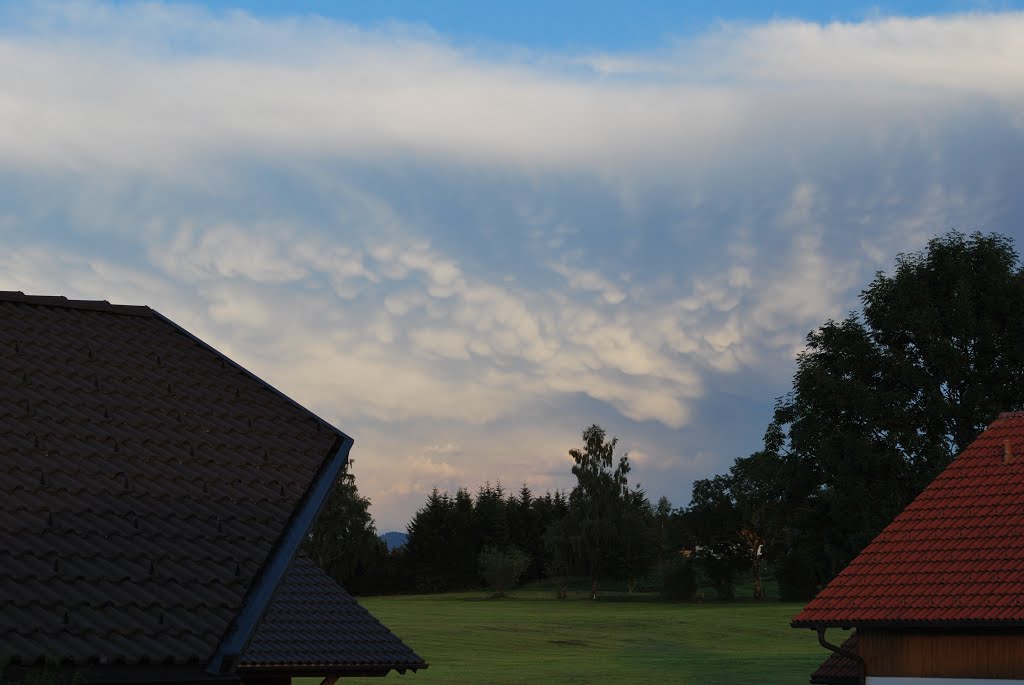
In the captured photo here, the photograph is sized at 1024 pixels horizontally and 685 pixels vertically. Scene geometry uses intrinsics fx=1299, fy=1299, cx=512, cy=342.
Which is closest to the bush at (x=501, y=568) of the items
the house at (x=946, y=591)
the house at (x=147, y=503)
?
the house at (x=946, y=591)

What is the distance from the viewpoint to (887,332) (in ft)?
179

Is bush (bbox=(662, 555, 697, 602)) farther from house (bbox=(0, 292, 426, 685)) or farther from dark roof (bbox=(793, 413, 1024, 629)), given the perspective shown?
house (bbox=(0, 292, 426, 685))

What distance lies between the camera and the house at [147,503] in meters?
8.62

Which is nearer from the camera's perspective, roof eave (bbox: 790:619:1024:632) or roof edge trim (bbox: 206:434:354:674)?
roof edge trim (bbox: 206:434:354:674)

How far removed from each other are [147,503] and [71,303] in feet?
11.8

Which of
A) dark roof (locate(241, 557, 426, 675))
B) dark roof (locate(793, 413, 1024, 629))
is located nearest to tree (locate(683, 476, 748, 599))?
dark roof (locate(793, 413, 1024, 629))

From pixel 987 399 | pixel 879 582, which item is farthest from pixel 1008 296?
pixel 879 582

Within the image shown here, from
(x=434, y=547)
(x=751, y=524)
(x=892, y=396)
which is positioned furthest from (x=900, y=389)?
(x=434, y=547)

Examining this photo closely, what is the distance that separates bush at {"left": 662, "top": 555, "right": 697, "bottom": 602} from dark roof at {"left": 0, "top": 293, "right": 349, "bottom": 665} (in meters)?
82.6

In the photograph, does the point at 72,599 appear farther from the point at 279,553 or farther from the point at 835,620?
the point at 835,620

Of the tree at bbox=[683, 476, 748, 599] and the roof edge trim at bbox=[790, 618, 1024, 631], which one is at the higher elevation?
the tree at bbox=[683, 476, 748, 599]

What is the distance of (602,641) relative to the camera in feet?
203

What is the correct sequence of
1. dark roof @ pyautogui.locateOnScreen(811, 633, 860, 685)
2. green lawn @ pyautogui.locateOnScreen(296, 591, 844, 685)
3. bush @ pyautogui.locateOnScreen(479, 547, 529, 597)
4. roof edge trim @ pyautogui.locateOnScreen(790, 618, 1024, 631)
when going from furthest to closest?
bush @ pyautogui.locateOnScreen(479, 547, 529, 597) → green lawn @ pyautogui.locateOnScreen(296, 591, 844, 685) → dark roof @ pyautogui.locateOnScreen(811, 633, 860, 685) → roof edge trim @ pyautogui.locateOnScreen(790, 618, 1024, 631)

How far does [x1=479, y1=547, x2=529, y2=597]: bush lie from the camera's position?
96.8 m
